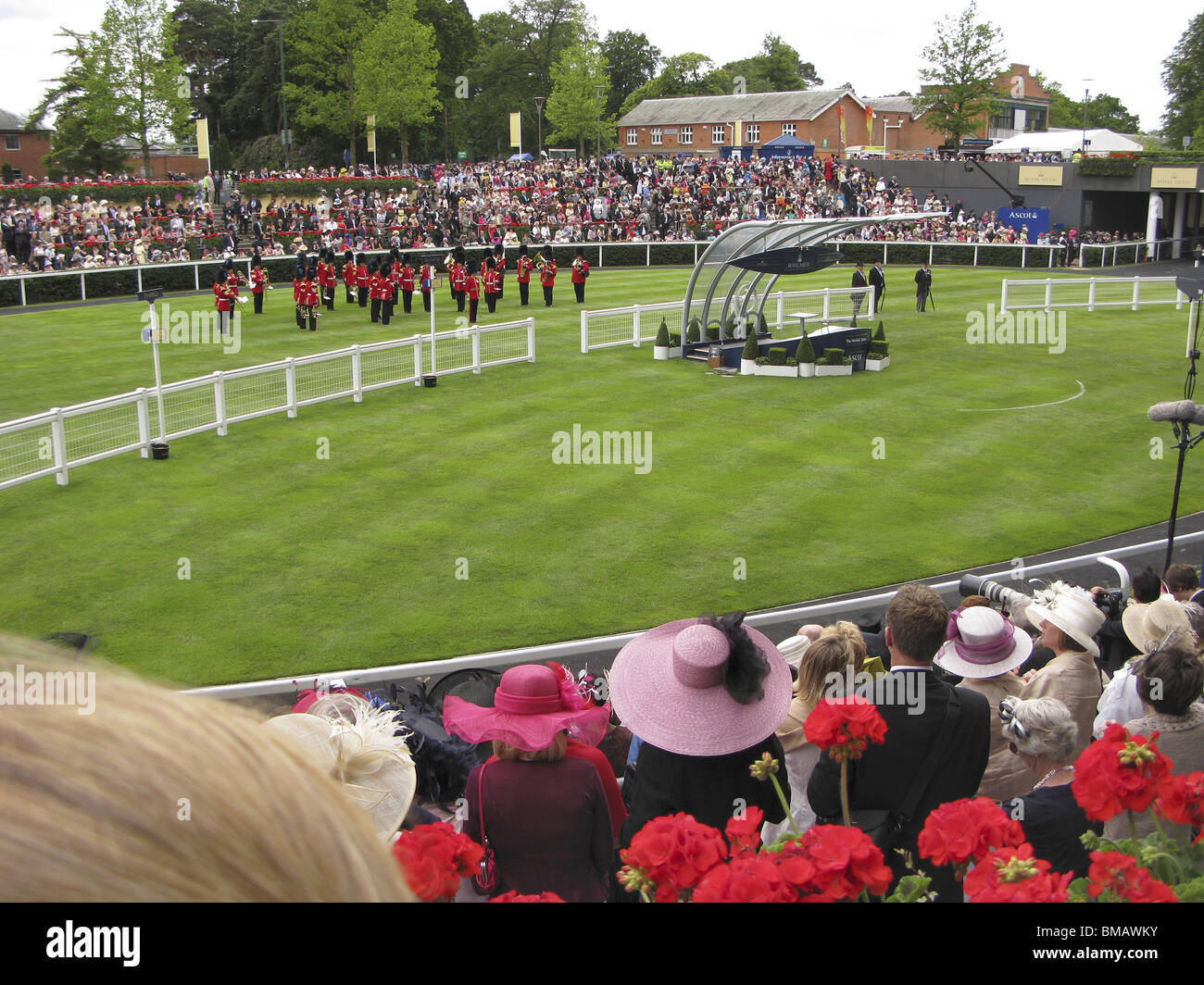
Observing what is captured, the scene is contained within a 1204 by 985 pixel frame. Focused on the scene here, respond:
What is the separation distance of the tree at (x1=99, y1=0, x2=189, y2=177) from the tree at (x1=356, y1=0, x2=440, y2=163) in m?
12.9

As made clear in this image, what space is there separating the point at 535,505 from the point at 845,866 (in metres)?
14.0

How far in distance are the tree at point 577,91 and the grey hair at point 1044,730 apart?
287ft

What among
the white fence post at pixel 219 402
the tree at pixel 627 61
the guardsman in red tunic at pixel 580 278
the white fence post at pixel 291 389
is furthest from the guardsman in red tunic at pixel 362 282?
the tree at pixel 627 61

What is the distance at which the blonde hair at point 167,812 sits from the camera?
81 cm

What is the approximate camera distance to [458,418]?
22250 mm

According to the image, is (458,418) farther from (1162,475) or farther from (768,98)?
(768,98)

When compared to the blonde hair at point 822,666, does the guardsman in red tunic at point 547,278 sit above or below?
above

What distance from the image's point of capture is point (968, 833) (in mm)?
3283

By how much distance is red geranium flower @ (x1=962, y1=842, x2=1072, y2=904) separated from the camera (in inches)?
95.4

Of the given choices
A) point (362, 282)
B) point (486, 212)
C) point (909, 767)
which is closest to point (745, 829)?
point (909, 767)

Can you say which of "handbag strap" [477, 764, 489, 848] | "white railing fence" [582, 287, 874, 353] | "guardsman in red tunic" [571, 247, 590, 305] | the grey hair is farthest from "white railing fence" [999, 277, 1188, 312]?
"handbag strap" [477, 764, 489, 848]

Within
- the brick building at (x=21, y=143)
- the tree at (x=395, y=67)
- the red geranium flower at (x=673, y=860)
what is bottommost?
the red geranium flower at (x=673, y=860)

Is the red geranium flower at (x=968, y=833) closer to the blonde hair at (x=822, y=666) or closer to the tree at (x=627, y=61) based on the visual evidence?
the blonde hair at (x=822, y=666)

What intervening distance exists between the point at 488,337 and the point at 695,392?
24.7 feet
